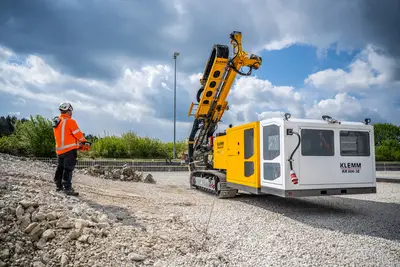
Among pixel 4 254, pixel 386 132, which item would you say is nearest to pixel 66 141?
pixel 4 254

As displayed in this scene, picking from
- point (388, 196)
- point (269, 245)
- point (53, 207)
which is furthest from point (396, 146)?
point (53, 207)

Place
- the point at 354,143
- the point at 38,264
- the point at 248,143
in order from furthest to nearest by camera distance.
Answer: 1. the point at 248,143
2. the point at 354,143
3. the point at 38,264

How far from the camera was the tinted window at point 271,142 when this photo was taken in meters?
6.67

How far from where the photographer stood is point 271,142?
6871 mm

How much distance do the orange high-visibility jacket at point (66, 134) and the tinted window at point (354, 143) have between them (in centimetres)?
547

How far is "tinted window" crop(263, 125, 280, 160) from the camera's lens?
6672 millimetres

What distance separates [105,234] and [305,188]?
158 inches

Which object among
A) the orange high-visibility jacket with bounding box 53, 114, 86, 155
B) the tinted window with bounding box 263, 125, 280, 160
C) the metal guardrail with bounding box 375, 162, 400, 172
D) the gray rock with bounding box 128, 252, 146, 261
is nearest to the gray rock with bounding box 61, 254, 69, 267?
the gray rock with bounding box 128, 252, 146, 261

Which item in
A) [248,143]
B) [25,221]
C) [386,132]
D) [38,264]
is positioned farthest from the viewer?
[386,132]

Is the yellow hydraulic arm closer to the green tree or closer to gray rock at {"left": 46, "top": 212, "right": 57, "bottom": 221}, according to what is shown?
gray rock at {"left": 46, "top": 212, "right": 57, "bottom": 221}

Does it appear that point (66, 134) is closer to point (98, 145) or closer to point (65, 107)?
point (65, 107)

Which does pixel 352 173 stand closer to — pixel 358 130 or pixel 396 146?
pixel 358 130

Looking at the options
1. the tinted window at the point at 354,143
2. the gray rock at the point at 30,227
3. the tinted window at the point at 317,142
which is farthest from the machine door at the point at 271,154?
the gray rock at the point at 30,227

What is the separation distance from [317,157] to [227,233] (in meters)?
2.66
